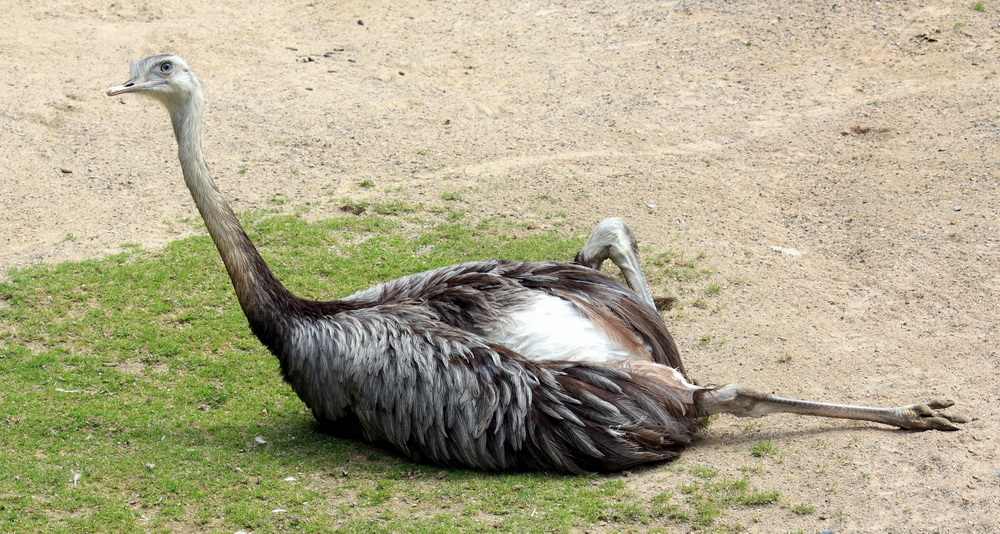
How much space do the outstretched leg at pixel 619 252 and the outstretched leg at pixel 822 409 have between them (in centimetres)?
124

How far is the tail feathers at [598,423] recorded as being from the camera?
5094 mm

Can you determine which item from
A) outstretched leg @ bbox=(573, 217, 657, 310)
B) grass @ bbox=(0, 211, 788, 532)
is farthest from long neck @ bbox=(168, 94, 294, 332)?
outstretched leg @ bbox=(573, 217, 657, 310)

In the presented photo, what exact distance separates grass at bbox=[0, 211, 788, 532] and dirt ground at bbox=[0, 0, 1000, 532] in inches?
16.4

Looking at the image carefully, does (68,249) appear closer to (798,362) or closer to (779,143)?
(798,362)

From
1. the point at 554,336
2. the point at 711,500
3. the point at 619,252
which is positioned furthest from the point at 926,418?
the point at 619,252

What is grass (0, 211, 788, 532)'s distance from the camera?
4742 millimetres

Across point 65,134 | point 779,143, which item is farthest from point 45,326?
point 779,143

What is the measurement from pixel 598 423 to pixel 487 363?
0.61 metres

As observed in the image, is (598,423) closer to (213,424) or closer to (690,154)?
(213,424)

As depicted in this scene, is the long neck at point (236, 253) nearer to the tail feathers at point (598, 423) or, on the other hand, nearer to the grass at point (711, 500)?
the tail feathers at point (598, 423)

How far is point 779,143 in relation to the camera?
969 centimetres

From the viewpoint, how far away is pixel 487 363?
525 cm

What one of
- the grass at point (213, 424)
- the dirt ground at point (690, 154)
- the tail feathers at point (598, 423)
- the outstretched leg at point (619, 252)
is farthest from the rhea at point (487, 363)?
the outstretched leg at point (619, 252)

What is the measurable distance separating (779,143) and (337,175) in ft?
13.1
